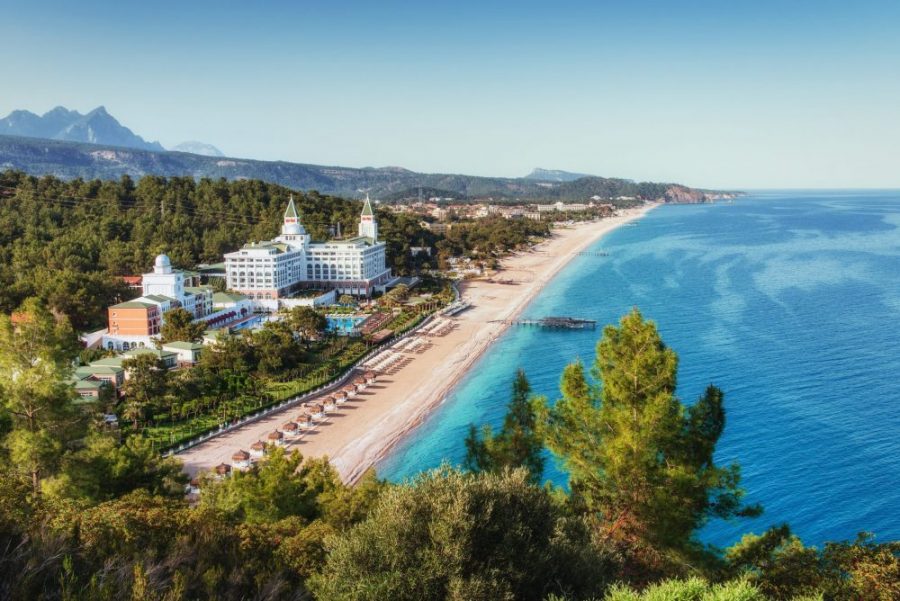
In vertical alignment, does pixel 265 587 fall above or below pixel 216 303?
above

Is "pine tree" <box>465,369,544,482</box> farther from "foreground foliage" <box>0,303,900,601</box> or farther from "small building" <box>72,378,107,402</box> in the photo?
"small building" <box>72,378,107,402</box>

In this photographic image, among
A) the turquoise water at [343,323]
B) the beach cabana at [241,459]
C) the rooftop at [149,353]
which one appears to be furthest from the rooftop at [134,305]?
the beach cabana at [241,459]

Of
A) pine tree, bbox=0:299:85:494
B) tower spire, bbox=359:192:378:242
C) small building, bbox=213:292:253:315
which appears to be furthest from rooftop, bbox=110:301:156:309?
tower spire, bbox=359:192:378:242

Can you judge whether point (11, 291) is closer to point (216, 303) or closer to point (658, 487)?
point (216, 303)

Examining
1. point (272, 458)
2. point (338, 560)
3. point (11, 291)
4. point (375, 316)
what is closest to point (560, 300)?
point (375, 316)

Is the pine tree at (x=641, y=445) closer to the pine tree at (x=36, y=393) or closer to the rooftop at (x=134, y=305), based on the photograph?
the pine tree at (x=36, y=393)

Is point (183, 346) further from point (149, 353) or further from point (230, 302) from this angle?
point (230, 302)

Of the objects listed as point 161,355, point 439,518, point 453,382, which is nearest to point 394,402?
point 453,382
